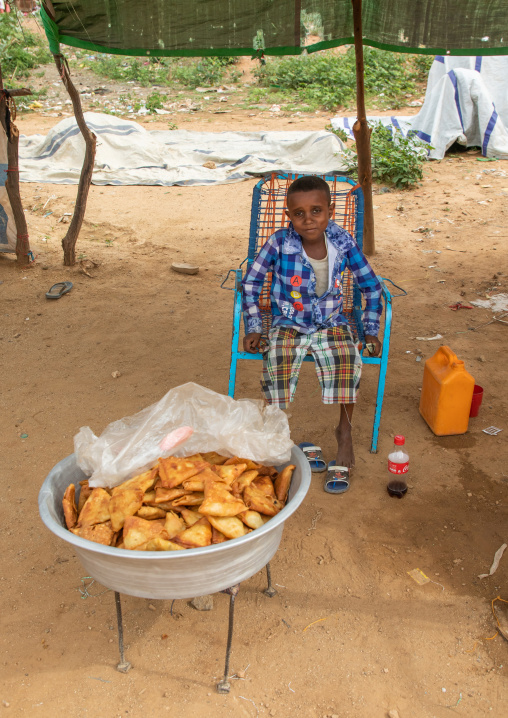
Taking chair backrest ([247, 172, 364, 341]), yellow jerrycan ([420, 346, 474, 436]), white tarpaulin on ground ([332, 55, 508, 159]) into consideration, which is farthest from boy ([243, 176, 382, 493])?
white tarpaulin on ground ([332, 55, 508, 159])

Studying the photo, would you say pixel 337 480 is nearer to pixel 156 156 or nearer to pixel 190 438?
pixel 190 438

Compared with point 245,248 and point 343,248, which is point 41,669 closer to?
point 343,248

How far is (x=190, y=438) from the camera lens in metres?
2.04

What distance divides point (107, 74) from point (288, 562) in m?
14.0

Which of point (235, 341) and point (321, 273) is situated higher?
point (321, 273)

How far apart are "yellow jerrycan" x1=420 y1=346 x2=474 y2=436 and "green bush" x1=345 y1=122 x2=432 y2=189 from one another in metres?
5.16

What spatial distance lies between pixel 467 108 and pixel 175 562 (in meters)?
9.31

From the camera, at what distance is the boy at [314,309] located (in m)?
2.69

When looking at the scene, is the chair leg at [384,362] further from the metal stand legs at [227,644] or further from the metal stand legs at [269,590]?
the metal stand legs at [227,644]

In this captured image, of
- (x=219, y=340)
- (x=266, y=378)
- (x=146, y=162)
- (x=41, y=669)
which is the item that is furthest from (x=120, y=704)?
(x=146, y=162)

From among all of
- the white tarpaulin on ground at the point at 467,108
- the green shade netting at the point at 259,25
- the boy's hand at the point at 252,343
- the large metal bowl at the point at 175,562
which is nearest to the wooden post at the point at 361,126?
the green shade netting at the point at 259,25

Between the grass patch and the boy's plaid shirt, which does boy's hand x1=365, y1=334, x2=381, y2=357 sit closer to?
the boy's plaid shirt

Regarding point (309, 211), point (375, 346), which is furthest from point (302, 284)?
point (375, 346)

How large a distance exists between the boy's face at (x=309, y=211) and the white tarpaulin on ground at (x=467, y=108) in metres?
6.91
